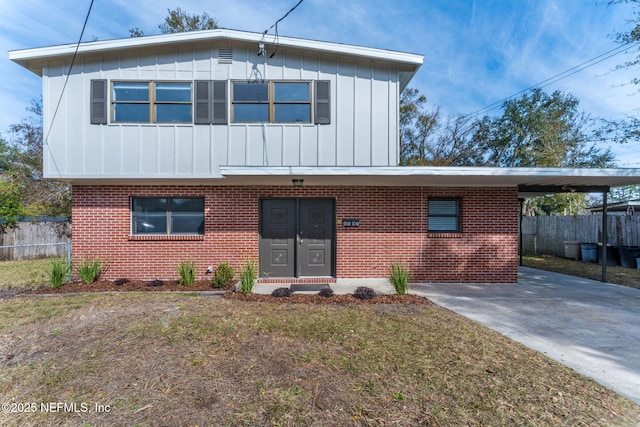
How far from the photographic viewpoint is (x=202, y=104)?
7141 millimetres

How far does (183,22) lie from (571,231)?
889 inches

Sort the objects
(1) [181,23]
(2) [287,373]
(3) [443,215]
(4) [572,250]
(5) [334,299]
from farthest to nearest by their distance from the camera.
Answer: (1) [181,23], (4) [572,250], (3) [443,215], (5) [334,299], (2) [287,373]

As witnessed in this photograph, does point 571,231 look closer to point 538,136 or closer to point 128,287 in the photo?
point 538,136

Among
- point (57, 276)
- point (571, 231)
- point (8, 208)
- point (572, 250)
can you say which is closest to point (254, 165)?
point (57, 276)

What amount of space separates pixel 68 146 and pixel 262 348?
693 cm

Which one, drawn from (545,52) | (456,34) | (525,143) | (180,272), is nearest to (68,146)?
(180,272)

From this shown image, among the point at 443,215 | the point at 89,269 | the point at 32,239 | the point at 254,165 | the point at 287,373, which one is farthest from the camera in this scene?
the point at 32,239

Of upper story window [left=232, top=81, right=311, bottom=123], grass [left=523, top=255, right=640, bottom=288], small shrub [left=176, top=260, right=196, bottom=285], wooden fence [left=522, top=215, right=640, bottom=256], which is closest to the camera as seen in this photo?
small shrub [left=176, top=260, right=196, bottom=285]

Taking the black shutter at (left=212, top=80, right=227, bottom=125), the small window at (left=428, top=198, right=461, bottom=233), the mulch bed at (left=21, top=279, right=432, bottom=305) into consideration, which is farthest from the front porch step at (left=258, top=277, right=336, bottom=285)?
the black shutter at (left=212, top=80, right=227, bottom=125)

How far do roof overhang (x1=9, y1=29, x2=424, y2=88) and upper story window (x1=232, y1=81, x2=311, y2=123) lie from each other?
3.09 ft

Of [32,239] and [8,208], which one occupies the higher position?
[8,208]

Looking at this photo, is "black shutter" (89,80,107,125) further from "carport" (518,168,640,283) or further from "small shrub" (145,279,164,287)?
"carport" (518,168,640,283)

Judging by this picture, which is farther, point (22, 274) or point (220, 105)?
point (22, 274)

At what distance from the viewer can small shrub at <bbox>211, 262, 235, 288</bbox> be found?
6.75 metres
